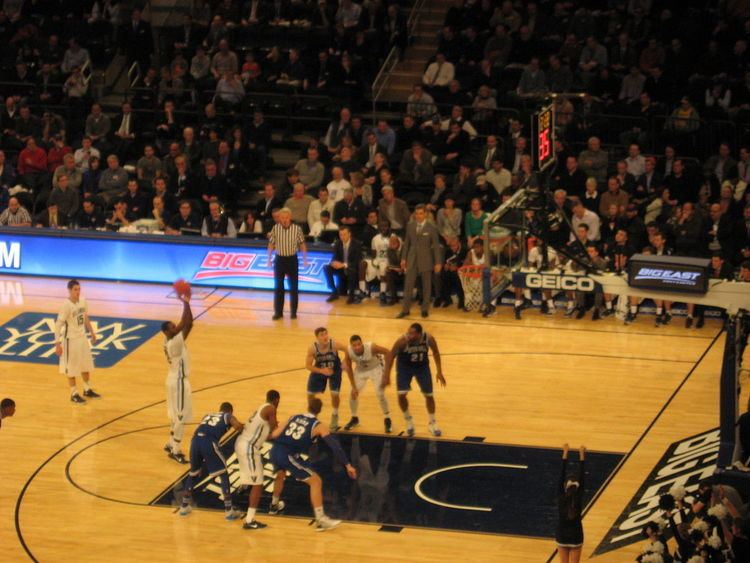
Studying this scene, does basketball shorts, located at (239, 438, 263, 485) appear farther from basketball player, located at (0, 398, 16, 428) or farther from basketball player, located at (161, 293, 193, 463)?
basketball player, located at (0, 398, 16, 428)

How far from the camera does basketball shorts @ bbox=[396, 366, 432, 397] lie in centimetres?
1992

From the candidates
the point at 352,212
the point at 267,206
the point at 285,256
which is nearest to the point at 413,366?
the point at 285,256

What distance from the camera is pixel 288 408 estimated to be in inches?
830

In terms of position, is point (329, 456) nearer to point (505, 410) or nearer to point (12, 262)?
point (505, 410)

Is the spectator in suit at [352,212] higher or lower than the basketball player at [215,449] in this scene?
higher

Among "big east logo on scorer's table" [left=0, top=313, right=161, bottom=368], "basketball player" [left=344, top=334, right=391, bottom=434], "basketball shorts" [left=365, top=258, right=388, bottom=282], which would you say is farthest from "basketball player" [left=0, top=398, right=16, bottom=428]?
"basketball shorts" [left=365, top=258, right=388, bottom=282]

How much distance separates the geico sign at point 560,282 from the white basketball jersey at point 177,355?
5.27 meters

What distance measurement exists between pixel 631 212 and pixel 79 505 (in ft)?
40.2

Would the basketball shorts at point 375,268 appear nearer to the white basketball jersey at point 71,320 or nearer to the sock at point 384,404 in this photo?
the sock at point 384,404

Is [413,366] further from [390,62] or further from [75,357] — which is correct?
[390,62]

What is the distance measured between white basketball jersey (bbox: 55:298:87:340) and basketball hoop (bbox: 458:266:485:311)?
735 centimetres

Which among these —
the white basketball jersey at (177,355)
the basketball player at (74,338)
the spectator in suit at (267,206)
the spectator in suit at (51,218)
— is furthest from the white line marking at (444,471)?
the spectator in suit at (51,218)

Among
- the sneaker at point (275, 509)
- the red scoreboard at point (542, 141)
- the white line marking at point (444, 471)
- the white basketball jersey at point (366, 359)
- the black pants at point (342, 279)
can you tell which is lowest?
the sneaker at point (275, 509)

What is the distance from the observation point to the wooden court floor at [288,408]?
17.0m
